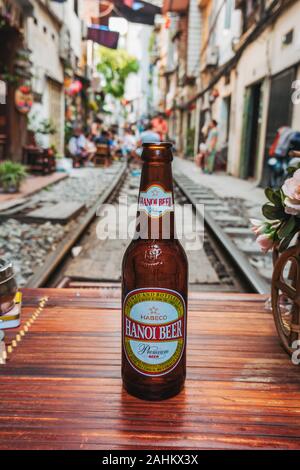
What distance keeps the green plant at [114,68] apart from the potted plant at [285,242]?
1605 inches

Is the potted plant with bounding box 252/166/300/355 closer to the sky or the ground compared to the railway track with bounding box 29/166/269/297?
closer to the sky

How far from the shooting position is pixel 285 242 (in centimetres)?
109

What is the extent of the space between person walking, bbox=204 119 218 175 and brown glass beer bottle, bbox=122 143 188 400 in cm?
1433

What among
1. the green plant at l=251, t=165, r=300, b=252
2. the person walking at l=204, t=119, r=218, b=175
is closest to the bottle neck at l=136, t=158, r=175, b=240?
the green plant at l=251, t=165, r=300, b=252

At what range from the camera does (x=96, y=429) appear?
0.79 m

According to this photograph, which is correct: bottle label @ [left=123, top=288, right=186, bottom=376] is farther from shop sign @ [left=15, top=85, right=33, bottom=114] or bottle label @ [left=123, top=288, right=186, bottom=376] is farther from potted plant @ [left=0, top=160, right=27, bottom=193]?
shop sign @ [left=15, top=85, right=33, bottom=114]

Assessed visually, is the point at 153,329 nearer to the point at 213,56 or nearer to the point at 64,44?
the point at 64,44

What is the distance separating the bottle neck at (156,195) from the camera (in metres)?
0.92

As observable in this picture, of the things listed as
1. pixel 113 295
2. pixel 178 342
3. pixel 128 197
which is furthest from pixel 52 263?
pixel 128 197

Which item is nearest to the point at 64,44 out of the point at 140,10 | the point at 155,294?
the point at 140,10

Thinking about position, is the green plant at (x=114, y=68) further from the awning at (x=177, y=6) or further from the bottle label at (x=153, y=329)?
the bottle label at (x=153, y=329)

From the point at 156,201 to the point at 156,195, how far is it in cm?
1

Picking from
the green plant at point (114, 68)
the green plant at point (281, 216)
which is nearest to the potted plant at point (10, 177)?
the green plant at point (281, 216)

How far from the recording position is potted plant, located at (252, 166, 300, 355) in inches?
40.3
